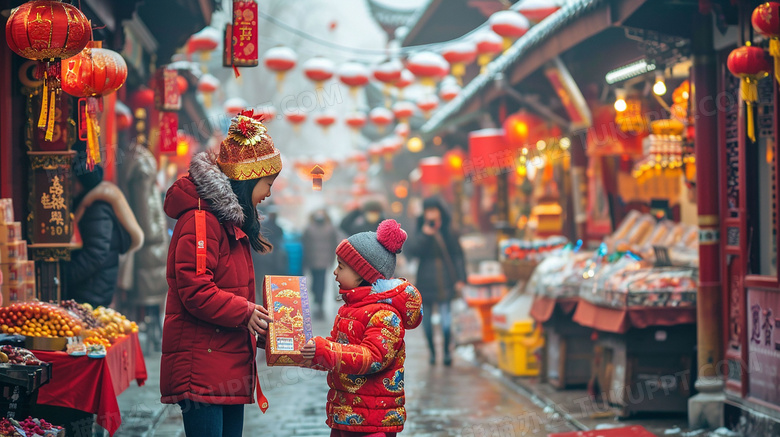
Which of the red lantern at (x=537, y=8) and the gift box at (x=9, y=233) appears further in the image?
the red lantern at (x=537, y=8)

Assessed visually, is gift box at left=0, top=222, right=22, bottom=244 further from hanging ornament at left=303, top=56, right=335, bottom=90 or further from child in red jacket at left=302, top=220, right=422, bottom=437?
hanging ornament at left=303, top=56, right=335, bottom=90

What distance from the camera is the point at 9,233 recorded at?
6.00 metres

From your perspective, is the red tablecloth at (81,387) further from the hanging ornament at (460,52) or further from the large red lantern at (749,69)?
the hanging ornament at (460,52)

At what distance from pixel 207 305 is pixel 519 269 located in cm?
762

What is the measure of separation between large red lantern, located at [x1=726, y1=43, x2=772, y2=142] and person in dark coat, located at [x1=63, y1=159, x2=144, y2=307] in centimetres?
491

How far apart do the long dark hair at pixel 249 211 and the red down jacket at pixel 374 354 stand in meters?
0.58

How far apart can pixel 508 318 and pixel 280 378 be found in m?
2.72

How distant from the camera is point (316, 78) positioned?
15.8 metres

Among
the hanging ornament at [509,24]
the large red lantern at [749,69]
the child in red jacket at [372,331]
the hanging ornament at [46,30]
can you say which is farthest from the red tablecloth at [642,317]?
the hanging ornament at [509,24]

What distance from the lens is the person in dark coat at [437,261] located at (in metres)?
11.7

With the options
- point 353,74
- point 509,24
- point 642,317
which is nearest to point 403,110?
point 353,74

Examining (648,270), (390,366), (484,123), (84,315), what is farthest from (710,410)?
(484,123)

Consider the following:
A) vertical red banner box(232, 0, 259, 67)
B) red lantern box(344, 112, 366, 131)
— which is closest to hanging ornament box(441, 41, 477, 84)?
vertical red banner box(232, 0, 259, 67)

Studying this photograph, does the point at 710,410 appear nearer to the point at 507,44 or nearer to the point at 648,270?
the point at 648,270
